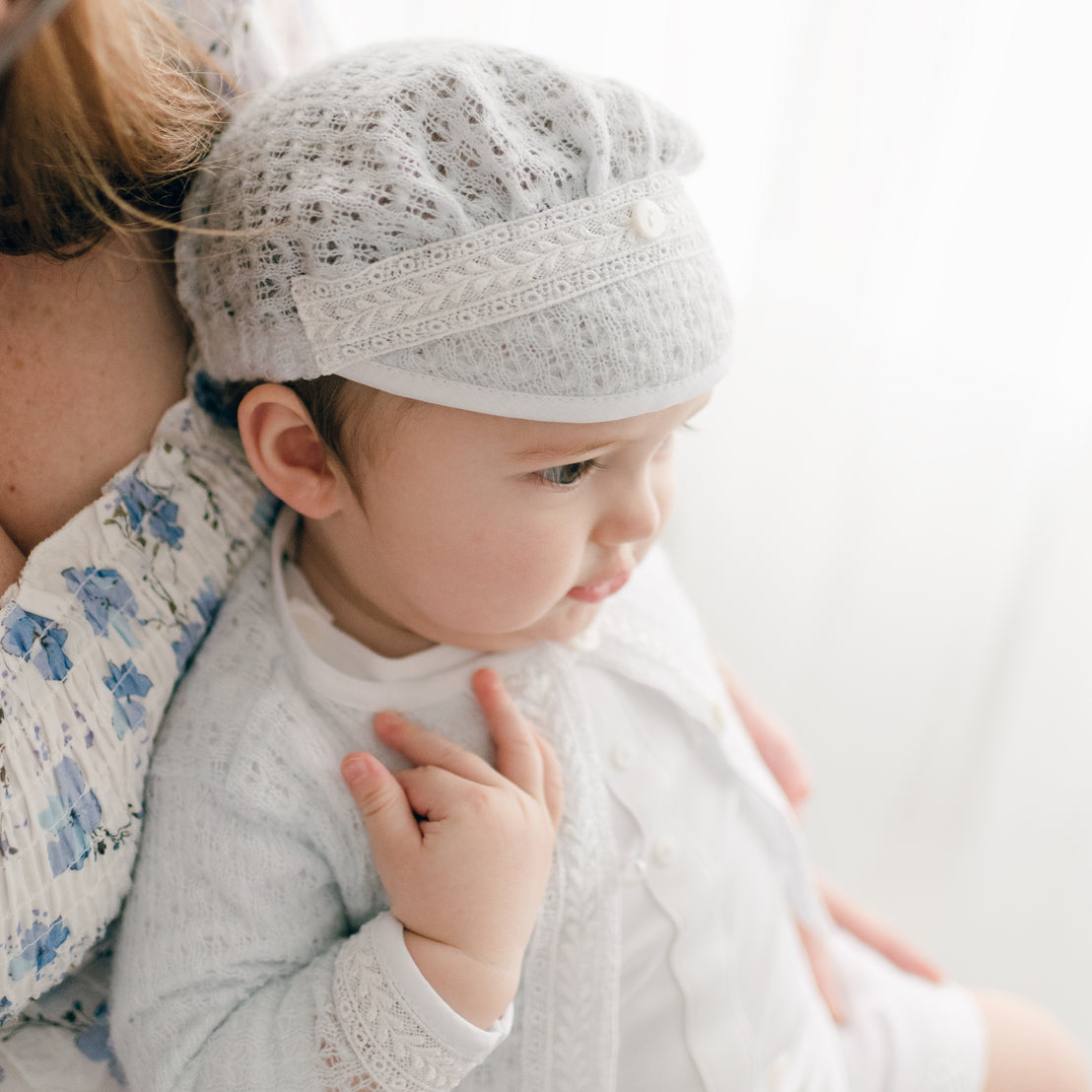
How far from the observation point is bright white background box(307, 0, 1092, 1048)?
3.24 feet

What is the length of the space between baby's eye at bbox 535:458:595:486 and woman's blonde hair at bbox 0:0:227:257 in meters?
0.30

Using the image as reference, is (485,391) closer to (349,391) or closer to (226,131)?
(349,391)

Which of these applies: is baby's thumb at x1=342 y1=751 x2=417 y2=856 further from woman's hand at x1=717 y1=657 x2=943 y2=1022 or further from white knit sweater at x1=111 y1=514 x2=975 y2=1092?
woman's hand at x1=717 y1=657 x2=943 y2=1022

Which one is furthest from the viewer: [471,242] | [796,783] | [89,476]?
[796,783]

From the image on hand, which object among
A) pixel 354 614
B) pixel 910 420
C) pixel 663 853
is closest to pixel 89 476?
pixel 354 614

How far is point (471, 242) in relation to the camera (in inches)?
22.3

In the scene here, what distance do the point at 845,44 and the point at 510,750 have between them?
85 cm

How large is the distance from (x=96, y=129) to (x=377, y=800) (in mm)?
485

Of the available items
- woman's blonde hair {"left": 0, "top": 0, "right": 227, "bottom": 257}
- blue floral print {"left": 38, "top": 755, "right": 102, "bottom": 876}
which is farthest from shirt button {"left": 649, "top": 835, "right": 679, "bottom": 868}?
woman's blonde hair {"left": 0, "top": 0, "right": 227, "bottom": 257}

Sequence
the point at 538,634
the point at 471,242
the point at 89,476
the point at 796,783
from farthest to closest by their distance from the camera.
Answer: the point at 796,783, the point at 538,634, the point at 89,476, the point at 471,242

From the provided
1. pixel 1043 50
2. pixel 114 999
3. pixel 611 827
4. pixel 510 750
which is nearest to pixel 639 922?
pixel 611 827

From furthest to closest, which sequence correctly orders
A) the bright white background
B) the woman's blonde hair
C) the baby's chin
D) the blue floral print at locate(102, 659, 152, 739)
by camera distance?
1. the bright white background
2. the baby's chin
3. the blue floral print at locate(102, 659, 152, 739)
4. the woman's blonde hair

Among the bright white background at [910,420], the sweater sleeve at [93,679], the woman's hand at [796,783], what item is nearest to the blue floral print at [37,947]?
the sweater sleeve at [93,679]

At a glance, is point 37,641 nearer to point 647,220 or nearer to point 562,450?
point 562,450
